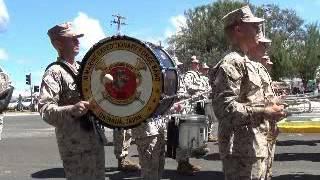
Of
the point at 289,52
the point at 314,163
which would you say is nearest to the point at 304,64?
the point at 289,52

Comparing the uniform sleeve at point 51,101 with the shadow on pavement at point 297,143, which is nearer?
the uniform sleeve at point 51,101

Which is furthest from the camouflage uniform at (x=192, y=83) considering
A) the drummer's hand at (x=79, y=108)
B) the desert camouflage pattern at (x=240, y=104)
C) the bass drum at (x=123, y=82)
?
the desert camouflage pattern at (x=240, y=104)

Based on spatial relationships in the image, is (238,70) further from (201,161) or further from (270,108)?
(201,161)

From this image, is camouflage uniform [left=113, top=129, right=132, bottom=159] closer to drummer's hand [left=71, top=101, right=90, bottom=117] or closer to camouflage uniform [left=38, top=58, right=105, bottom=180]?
camouflage uniform [left=38, top=58, right=105, bottom=180]

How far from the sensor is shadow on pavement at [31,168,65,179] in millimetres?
9759

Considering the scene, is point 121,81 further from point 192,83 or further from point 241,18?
point 192,83

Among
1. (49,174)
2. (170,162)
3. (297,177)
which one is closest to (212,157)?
(170,162)

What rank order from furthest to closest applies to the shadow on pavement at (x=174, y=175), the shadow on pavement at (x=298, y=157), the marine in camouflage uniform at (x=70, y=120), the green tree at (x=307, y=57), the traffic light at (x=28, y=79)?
the green tree at (x=307, y=57) < the traffic light at (x=28, y=79) < the shadow on pavement at (x=298, y=157) < the shadow on pavement at (x=174, y=175) < the marine in camouflage uniform at (x=70, y=120)

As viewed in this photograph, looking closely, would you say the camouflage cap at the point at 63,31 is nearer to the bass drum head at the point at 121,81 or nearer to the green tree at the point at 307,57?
the bass drum head at the point at 121,81

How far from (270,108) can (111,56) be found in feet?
4.10

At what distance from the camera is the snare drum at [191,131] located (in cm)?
823

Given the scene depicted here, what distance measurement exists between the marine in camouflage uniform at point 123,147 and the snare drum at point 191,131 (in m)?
1.06

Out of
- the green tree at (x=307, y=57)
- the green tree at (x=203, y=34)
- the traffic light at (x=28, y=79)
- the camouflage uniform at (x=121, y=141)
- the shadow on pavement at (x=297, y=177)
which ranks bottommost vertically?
the shadow on pavement at (x=297, y=177)

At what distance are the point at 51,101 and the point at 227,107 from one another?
1.31m
